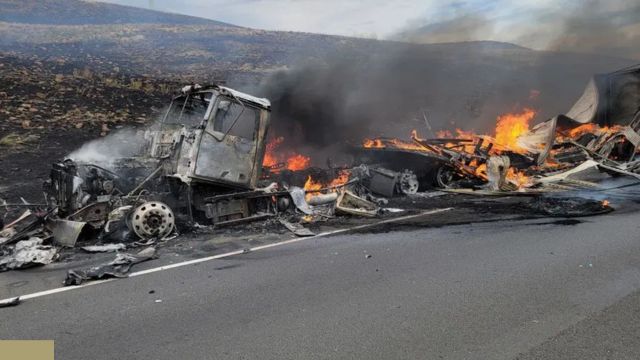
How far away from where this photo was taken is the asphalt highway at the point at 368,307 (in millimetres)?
3453

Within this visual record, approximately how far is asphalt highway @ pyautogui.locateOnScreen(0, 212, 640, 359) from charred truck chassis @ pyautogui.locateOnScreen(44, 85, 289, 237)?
197 centimetres

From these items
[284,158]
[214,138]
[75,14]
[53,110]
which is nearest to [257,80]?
[53,110]

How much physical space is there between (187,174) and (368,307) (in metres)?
4.34

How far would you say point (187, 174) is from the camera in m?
7.48

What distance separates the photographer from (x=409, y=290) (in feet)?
15.2

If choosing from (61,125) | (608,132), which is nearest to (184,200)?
(61,125)

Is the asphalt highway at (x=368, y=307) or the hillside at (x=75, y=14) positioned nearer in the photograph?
the asphalt highway at (x=368, y=307)

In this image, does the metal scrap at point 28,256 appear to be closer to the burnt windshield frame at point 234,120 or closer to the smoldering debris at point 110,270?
the smoldering debris at point 110,270

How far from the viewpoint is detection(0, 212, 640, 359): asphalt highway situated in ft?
11.3

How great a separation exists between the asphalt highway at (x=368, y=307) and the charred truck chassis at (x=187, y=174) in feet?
6.45

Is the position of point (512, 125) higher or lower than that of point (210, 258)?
higher

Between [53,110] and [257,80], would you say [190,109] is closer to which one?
[53,110]

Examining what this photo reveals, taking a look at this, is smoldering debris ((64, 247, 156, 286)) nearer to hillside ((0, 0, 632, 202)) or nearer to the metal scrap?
the metal scrap

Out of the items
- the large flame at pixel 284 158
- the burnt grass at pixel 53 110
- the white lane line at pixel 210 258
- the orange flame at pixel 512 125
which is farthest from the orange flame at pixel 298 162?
the orange flame at pixel 512 125
